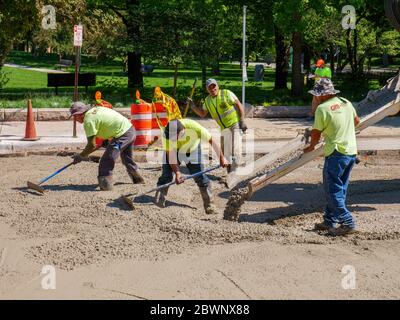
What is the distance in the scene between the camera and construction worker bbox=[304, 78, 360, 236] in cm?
792

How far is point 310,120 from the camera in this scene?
19.6 m

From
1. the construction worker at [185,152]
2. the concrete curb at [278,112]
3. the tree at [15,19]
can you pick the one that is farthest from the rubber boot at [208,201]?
the tree at [15,19]

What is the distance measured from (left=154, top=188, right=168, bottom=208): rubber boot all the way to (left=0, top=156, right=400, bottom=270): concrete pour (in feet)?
0.43

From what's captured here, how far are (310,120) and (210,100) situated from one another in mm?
9119

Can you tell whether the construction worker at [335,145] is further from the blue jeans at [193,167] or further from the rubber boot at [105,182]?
the rubber boot at [105,182]

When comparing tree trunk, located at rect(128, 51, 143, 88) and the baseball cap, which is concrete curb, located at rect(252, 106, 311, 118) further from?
the baseball cap

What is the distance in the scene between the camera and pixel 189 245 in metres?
7.70

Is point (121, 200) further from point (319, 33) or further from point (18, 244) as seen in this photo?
point (319, 33)

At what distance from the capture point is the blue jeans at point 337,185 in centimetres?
797

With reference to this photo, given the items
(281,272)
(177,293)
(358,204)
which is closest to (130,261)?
(177,293)

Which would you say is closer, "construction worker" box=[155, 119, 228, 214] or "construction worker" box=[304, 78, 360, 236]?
"construction worker" box=[304, 78, 360, 236]

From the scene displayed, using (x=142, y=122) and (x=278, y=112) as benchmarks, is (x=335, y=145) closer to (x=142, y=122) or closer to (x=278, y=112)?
(x=142, y=122)

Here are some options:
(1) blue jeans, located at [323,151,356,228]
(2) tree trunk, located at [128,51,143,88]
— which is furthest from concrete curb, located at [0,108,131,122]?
(1) blue jeans, located at [323,151,356,228]

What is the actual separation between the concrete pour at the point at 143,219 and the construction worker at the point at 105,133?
15.2 inches
